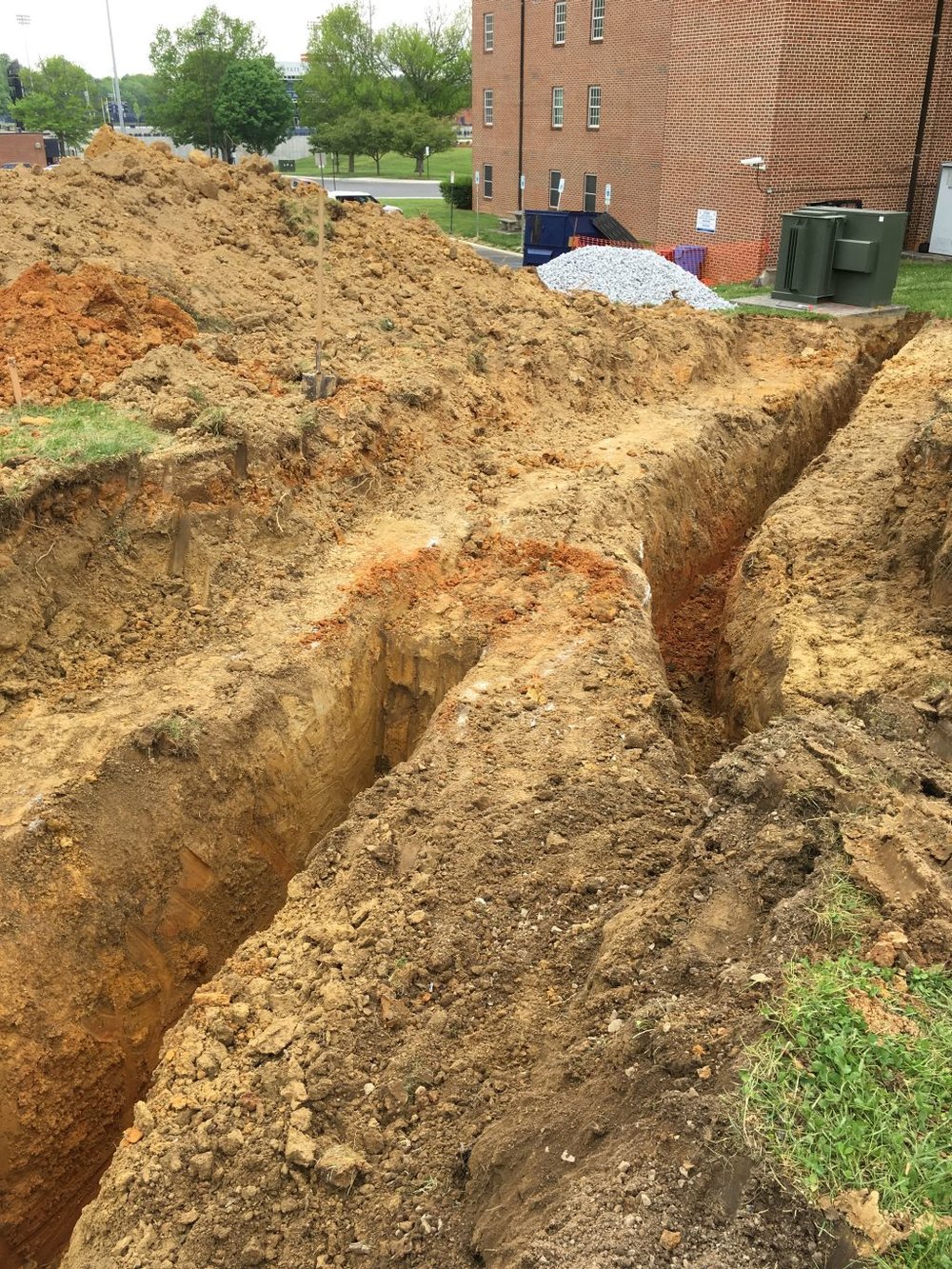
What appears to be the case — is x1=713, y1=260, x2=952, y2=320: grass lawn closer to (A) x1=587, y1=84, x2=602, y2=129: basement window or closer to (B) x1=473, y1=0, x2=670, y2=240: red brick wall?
(B) x1=473, y1=0, x2=670, y2=240: red brick wall

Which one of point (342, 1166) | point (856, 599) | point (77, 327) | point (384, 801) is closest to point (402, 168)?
point (77, 327)

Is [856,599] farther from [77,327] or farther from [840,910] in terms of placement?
[77,327]

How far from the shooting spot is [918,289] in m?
18.9

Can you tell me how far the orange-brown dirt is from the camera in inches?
154

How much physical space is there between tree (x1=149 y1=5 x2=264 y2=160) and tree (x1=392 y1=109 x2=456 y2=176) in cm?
748

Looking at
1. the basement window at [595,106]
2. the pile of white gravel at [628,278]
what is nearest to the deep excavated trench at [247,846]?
the pile of white gravel at [628,278]

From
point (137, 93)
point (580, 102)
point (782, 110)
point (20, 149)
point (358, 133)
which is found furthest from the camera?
point (137, 93)

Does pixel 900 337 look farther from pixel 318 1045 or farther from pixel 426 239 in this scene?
pixel 318 1045

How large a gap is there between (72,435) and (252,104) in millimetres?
37182

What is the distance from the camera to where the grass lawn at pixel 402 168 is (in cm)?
5262

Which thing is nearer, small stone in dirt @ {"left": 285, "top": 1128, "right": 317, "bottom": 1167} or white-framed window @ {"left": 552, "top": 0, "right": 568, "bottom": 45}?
small stone in dirt @ {"left": 285, "top": 1128, "right": 317, "bottom": 1167}

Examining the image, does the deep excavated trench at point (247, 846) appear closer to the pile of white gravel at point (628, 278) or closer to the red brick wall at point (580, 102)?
the pile of white gravel at point (628, 278)

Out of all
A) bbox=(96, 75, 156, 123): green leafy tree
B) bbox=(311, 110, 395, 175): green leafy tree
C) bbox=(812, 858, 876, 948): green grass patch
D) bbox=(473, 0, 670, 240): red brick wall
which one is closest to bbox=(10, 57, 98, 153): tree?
bbox=(96, 75, 156, 123): green leafy tree

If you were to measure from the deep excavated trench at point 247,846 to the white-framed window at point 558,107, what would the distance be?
2883 centimetres
